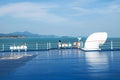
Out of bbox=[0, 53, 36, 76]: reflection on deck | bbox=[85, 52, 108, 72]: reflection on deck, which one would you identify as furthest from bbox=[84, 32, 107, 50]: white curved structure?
bbox=[0, 53, 36, 76]: reflection on deck

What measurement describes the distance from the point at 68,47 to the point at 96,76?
1746 cm

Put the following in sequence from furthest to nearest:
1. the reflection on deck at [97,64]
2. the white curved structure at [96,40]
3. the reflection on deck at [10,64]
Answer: the white curved structure at [96,40], the reflection on deck at [97,64], the reflection on deck at [10,64]

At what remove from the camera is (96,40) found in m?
20.8

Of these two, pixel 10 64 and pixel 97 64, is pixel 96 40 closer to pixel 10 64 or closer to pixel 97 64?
pixel 97 64

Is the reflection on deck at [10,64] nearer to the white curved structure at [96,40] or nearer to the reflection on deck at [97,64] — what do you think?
the reflection on deck at [97,64]

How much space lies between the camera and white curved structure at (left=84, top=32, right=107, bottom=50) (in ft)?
67.7

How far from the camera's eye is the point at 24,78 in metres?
8.42

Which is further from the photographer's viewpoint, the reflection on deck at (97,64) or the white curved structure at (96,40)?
the white curved structure at (96,40)

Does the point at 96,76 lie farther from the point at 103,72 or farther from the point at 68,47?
the point at 68,47

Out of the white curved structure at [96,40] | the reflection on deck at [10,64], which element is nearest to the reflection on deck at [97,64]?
the reflection on deck at [10,64]

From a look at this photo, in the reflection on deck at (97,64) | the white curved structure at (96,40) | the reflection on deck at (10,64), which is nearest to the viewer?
the reflection on deck at (10,64)

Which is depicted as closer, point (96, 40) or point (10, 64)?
point (10, 64)

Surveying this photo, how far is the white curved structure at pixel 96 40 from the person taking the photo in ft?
67.7

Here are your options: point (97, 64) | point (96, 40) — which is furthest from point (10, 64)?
point (96, 40)
